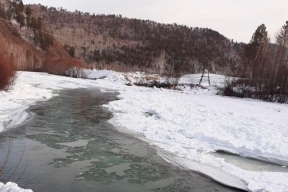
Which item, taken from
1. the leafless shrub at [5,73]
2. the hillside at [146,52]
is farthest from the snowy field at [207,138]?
the hillside at [146,52]

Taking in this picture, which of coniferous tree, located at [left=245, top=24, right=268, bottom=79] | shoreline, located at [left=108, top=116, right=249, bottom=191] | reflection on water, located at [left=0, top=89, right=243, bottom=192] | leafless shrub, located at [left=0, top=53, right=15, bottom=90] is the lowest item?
reflection on water, located at [left=0, top=89, right=243, bottom=192]

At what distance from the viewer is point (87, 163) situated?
26.7 feet

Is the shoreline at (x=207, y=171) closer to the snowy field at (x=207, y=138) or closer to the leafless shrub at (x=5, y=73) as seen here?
the snowy field at (x=207, y=138)

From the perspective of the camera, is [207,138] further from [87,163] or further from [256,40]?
[256,40]

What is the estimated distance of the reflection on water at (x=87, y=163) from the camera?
6.75 meters

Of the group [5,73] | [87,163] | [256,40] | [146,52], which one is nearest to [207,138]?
[87,163]

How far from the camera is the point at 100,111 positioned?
57.1 feet

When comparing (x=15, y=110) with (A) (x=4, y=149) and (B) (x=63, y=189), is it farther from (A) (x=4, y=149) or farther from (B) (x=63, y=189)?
(B) (x=63, y=189)

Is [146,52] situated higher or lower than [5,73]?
higher

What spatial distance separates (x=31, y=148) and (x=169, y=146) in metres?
4.41

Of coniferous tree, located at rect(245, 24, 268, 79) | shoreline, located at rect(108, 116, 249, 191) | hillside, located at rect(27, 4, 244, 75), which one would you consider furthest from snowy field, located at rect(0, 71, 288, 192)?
hillside, located at rect(27, 4, 244, 75)

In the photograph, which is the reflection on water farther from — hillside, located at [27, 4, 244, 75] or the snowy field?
hillside, located at [27, 4, 244, 75]

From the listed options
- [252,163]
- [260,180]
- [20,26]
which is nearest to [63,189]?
[260,180]

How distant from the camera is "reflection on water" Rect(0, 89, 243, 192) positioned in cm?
675
